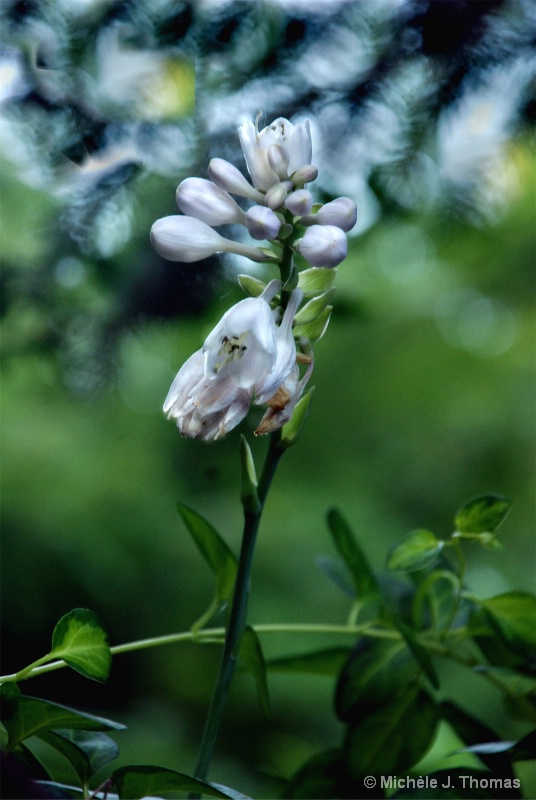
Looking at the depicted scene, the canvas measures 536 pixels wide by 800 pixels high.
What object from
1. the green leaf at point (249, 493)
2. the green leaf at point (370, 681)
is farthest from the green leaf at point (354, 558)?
the green leaf at point (249, 493)

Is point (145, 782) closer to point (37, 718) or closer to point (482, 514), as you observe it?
point (37, 718)

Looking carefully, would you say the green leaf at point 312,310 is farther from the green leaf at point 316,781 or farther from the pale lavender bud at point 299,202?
the green leaf at point 316,781

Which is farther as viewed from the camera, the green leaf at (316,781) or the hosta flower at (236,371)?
the green leaf at (316,781)

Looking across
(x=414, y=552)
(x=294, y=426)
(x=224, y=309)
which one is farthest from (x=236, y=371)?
(x=224, y=309)

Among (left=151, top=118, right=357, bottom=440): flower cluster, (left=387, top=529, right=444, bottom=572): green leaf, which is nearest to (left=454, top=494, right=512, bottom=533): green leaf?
(left=387, top=529, right=444, bottom=572): green leaf

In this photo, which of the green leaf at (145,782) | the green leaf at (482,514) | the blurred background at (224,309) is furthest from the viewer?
the blurred background at (224,309)
